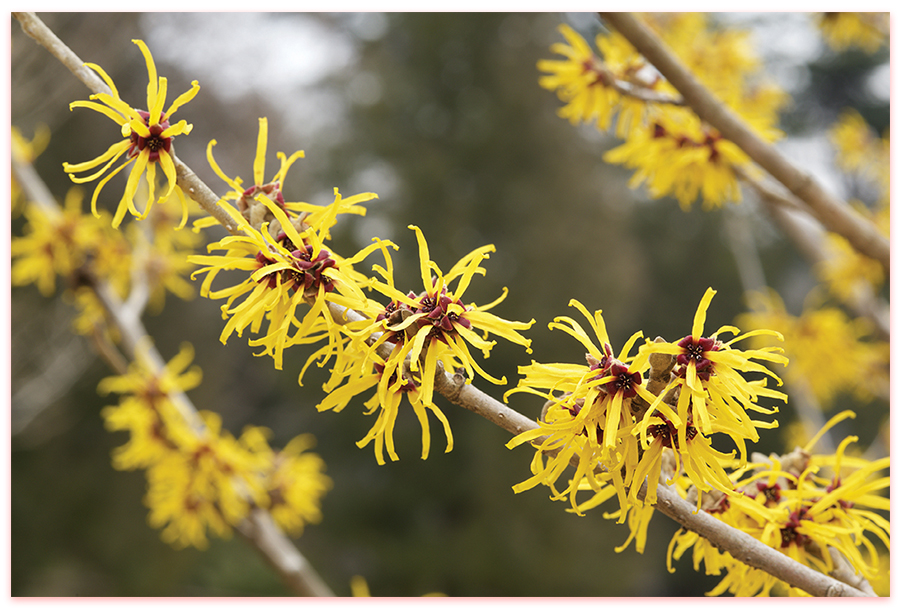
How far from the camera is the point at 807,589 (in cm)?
58

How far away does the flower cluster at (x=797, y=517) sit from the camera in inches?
25.0

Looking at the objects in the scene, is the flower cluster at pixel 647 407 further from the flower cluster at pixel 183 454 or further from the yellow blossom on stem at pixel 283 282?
the flower cluster at pixel 183 454

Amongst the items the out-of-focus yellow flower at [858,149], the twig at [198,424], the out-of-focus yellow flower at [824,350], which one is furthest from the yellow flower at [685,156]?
the out-of-focus yellow flower at [858,149]

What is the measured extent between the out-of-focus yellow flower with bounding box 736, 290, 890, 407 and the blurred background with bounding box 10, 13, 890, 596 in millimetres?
1302

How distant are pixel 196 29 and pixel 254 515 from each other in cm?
287

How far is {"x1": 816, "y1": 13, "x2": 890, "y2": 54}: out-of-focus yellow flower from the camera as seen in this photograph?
1410mm

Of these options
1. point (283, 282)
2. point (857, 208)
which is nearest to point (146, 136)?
point (283, 282)

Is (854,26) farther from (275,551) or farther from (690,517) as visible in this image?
(275,551)

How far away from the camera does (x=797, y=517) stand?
2.12 feet

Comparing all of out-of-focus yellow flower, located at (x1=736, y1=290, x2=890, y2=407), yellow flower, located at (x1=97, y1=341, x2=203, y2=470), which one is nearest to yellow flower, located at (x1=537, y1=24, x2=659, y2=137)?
yellow flower, located at (x1=97, y1=341, x2=203, y2=470)

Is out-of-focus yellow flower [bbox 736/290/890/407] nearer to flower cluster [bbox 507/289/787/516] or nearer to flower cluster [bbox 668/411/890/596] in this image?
flower cluster [bbox 668/411/890/596]

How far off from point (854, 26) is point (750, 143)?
928mm
